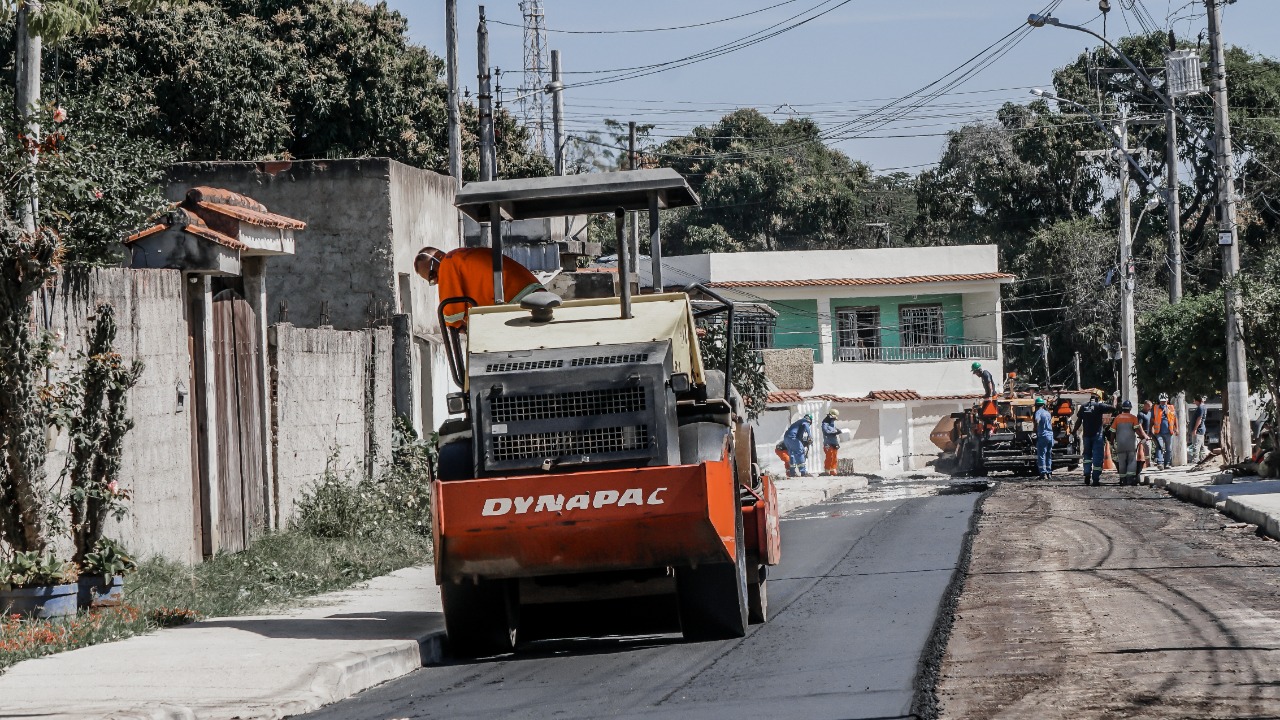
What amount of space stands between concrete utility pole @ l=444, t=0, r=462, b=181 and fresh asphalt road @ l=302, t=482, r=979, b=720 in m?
14.0

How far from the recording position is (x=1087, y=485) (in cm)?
3156

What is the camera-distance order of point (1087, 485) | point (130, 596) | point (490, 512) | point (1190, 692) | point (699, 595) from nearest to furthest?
point (1190, 692) < point (490, 512) < point (699, 595) < point (130, 596) < point (1087, 485)

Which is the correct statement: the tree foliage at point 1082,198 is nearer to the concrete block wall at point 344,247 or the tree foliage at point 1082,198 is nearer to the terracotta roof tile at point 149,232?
the concrete block wall at point 344,247

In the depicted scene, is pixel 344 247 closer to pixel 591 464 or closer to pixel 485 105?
pixel 485 105

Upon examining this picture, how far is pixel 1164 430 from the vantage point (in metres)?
36.8

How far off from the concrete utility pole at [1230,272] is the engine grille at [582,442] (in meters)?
21.0

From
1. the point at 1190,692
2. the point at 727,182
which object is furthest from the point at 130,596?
the point at 727,182

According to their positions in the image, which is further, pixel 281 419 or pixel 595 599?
pixel 281 419

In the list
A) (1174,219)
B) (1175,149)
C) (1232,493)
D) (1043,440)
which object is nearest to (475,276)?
(1232,493)

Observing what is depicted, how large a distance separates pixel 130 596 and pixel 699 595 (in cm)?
400

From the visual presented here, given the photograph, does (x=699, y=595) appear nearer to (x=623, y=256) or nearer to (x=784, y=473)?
(x=623, y=256)

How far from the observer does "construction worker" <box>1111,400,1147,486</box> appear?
30.6 m

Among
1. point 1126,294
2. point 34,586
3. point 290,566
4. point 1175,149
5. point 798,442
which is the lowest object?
point 798,442

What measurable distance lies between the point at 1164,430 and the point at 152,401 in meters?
29.0
